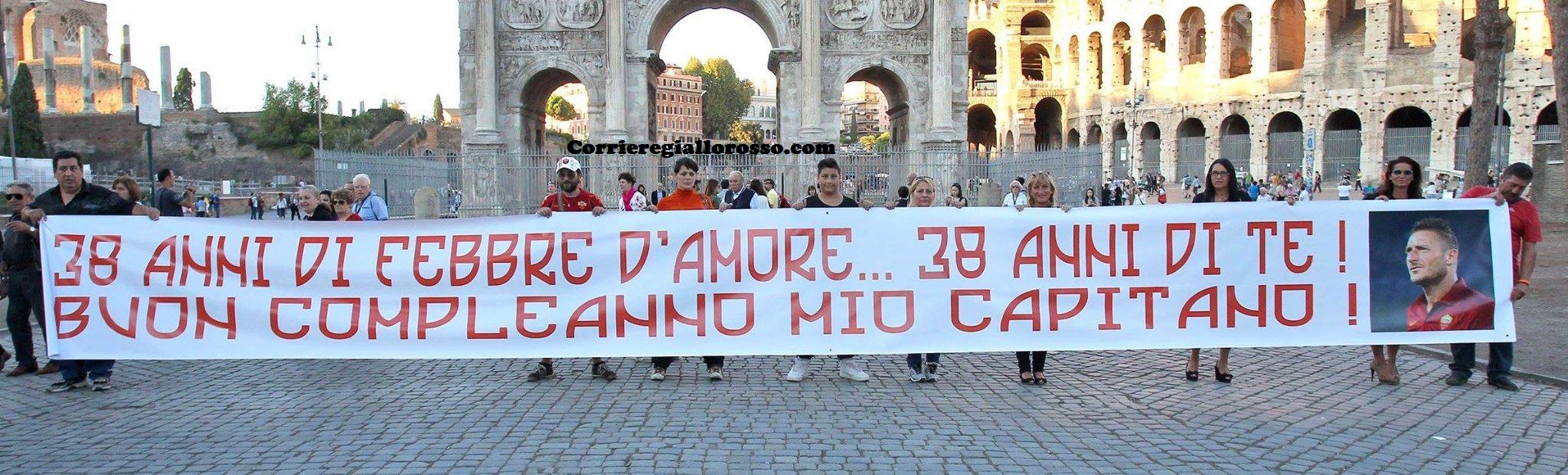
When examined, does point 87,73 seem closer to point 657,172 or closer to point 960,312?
point 657,172

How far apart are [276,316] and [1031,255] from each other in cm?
551

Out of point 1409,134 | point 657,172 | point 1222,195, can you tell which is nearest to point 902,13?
point 657,172

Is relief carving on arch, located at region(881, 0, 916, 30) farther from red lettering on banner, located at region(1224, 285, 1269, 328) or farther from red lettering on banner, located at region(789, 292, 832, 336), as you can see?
red lettering on banner, located at region(789, 292, 832, 336)

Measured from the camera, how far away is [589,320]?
7.81 meters

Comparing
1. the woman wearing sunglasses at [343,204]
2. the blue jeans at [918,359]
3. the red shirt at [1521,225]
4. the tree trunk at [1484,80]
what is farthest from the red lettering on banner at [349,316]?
the tree trunk at [1484,80]

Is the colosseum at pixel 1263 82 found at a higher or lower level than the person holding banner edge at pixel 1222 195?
higher

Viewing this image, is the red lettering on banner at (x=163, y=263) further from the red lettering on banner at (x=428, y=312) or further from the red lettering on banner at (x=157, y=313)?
the red lettering on banner at (x=428, y=312)

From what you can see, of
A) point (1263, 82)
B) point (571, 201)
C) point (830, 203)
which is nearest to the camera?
point (830, 203)

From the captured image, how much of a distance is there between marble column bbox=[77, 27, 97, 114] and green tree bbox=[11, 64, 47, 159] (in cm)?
3061

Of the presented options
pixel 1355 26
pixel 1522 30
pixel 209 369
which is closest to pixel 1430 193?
pixel 1522 30

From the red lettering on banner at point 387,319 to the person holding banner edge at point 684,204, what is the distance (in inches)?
74.0

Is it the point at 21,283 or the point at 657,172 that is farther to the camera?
the point at 657,172

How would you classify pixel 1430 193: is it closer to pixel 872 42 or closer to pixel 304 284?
pixel 872 42

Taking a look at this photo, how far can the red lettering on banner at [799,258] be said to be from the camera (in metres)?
7.84
